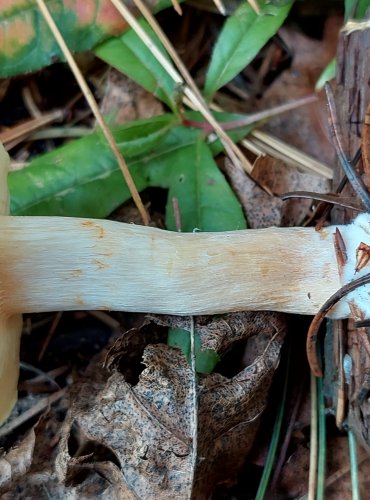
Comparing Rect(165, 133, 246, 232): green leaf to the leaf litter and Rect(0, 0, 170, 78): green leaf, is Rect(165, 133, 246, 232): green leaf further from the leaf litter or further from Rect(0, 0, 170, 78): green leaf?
Rect(0, 0, 170, 78): green leaf

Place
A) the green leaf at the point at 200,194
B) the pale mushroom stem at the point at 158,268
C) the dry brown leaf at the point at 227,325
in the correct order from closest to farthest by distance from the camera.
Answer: the pale mushroom stem at the point at 158,268, the dry brown leaf at the point at 227,325, the green leaf at the point at 200,194

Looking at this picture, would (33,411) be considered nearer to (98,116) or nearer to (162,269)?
(162,269)

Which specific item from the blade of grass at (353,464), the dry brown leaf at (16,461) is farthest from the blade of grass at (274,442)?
the dry brown leaf at (16,461)

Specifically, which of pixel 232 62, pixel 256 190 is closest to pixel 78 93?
pixel 232 62

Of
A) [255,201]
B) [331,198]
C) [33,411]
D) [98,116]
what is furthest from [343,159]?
[33,411]

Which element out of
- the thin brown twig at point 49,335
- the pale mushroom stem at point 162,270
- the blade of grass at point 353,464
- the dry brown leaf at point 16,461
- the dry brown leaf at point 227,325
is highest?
the pale mushroom stem at point 162,270

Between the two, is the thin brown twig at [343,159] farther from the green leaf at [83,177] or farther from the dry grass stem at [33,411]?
the dry grass stem at [33,411]
